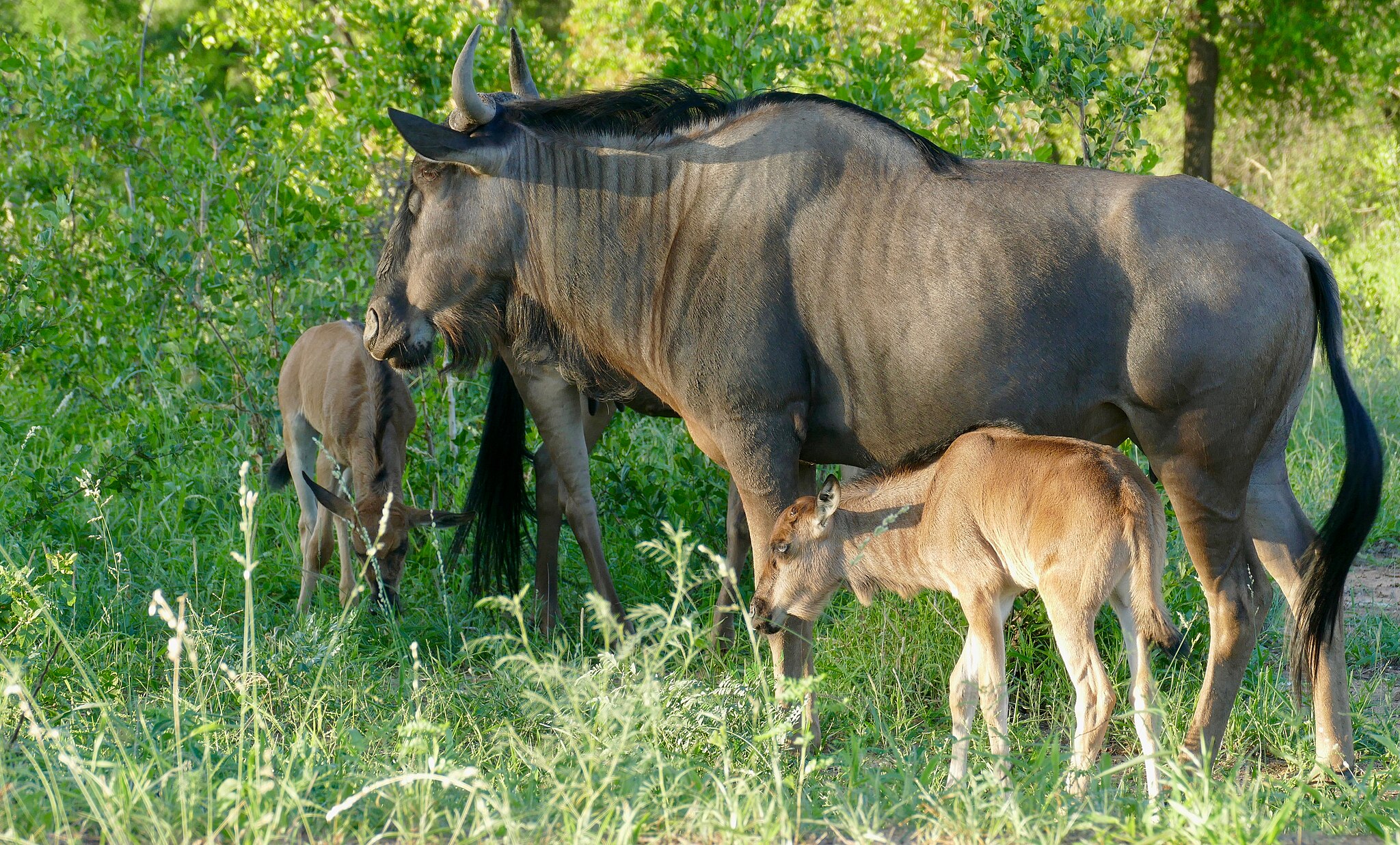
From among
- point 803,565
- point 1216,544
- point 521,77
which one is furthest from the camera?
point 521,77

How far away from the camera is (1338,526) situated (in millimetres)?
3926

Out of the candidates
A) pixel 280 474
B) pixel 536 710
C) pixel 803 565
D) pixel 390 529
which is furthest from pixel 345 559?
pixel 803 565

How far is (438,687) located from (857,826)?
201cm

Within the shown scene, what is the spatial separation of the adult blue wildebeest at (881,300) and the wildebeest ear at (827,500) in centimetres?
11

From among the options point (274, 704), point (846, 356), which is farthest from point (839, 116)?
point (274, 704)

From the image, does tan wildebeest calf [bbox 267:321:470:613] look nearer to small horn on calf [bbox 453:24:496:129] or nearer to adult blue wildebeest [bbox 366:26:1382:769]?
adult blue wildebeest [bbox 366:26:1382:769]

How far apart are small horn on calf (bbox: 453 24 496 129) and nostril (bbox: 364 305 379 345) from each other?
30.5 inches

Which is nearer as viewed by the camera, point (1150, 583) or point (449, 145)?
point (1150, 583)

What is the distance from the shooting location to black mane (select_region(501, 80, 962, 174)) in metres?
4.27

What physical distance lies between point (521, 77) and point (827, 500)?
6.94ft

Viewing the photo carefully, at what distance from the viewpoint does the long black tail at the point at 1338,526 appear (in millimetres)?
3902

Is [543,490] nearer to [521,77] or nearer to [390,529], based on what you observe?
[390,529]

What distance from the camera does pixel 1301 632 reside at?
13.1 ft

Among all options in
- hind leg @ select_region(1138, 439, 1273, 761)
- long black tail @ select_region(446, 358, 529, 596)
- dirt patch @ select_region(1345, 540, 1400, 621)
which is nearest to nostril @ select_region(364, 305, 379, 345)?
long black tail @ select_region(446, 358, 529, 596)
